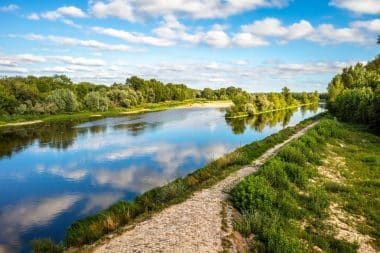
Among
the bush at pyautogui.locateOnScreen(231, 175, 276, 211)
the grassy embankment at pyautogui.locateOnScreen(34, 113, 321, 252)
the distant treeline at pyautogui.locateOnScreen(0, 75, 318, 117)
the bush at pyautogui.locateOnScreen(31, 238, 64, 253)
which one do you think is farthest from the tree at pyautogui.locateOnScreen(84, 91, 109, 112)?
the bush at pyautogui.locateOnScreen(231, 175, 276, 211)

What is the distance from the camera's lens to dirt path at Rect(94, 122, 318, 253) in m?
8.94

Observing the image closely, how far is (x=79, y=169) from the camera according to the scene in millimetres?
23984

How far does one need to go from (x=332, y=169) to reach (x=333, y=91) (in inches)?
1808

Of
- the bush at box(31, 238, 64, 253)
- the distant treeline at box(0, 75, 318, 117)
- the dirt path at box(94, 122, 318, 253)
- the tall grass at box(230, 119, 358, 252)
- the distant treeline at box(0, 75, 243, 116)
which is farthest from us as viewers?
the distant treeline at box(0, 75, 318, 117)

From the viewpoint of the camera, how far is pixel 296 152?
18250mm

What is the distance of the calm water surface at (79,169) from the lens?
15.2m

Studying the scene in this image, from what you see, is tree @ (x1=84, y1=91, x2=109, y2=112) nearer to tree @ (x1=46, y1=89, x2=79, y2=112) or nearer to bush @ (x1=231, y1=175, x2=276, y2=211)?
tree @ (x1=46, y1=89, x2=79, y2=112)

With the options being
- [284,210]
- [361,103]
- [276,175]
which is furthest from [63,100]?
[284,210]

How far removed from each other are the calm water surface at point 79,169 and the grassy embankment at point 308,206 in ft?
23.9

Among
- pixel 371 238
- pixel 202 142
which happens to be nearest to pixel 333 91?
pixel 202 142

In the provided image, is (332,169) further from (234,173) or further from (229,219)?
(229,219)

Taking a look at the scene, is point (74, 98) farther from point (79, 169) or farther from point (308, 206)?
point (308, 206)

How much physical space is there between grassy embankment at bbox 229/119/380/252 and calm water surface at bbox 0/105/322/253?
7272mm

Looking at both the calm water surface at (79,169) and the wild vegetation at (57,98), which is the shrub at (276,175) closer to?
the calm water surface at (79,169)
